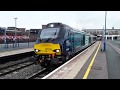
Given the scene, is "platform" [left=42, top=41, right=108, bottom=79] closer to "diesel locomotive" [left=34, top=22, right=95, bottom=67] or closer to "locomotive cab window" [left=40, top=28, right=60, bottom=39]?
"diesel locomotive" [left=34, top=22, right=95, bottom=67]

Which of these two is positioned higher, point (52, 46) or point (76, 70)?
point (52, 46)

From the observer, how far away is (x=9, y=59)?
19828 mm

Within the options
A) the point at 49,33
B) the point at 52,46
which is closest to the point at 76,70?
the point at 52,46

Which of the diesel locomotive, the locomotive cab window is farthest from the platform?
the locomotive cab window

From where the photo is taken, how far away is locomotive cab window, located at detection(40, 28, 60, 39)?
14622 millimetres

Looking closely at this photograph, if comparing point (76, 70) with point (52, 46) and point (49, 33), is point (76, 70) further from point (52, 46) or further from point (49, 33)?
point (49, 33)

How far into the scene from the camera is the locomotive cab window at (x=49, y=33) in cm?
1462

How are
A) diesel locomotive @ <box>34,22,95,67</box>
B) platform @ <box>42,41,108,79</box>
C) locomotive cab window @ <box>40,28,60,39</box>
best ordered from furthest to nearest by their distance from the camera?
locomotive cab window @ <box>40,28,60,39</box> → diesel locomotive @ <box>34,22,95,67</box> → platform @ <box>42,41,108,79</box>

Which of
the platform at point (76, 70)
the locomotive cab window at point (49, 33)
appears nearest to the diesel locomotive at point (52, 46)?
the locomotive cab window at point (49, 33)

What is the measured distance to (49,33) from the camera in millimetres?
14891
